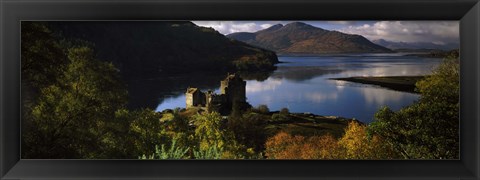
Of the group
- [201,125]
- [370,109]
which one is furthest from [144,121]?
[370,109]

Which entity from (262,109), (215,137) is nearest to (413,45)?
(262,109)

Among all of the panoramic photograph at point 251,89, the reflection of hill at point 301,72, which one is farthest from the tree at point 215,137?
the reflection of hill at point 301,72

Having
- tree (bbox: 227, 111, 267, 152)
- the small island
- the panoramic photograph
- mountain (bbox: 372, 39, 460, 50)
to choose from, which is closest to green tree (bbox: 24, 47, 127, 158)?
the panoramic photograph

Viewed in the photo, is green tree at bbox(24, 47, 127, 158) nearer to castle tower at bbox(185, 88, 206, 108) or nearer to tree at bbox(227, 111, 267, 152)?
castle tower at bbox(185, 88, 206, 108)

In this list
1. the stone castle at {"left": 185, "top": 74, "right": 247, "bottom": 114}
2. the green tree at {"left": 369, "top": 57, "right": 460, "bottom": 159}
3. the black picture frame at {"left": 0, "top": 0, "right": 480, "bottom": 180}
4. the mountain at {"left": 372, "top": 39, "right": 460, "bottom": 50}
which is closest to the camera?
the black picture frame at {"left": 0, "top": 0, "right": 480, "bottom": 180}

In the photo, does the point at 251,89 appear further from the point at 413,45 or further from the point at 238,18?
the point at 413,45
